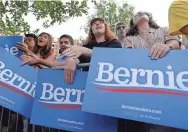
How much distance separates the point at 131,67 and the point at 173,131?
53 cm

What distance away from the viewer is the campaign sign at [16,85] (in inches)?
113

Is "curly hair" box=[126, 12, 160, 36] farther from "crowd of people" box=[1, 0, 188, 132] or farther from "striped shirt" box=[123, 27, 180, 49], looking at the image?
"striped shirt" box=[123, 27, 180, 49]

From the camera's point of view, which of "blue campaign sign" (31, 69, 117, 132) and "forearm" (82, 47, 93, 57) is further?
"forearm" (82, 47, 93, 57)

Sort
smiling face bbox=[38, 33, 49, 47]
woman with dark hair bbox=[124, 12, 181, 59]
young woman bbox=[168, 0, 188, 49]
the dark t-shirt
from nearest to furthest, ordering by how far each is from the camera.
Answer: young woman bbox=[168, 0, 188, 49], woman with dark hair bbox=[124, 12, 181, 59], the dark t-shirt, smiling face bbox=[38, 33, 49, 47]

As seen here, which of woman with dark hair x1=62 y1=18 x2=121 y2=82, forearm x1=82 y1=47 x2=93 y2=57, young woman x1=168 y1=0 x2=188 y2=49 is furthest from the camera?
woman with dark hair x1=62 y1=18 x2=121 y2=82

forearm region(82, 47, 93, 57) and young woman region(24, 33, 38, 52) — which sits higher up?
young woman region(24, 33, 38, 52)

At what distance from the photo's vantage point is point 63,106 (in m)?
2.53

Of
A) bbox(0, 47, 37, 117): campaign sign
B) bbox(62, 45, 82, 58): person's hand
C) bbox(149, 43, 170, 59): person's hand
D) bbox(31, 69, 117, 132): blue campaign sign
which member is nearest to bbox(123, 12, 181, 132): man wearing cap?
bbox(149, 43, 170, 59): person's hand

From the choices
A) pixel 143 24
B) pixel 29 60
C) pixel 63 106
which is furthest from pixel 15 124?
pixel 143 24

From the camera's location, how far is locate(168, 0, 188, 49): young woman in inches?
79.2

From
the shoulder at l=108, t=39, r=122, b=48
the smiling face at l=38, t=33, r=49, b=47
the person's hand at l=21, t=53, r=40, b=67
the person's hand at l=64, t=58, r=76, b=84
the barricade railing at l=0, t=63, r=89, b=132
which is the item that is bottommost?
the barricade railing at l=0, t=63, r=89, b=132

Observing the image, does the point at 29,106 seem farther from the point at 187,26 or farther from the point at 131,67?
the point at 187,26

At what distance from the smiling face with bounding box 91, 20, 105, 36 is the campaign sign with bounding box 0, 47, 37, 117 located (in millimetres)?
768

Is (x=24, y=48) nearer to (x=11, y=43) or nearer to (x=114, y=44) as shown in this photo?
(x=11, y=43)
